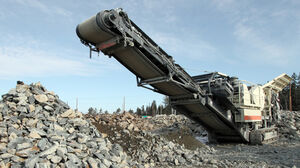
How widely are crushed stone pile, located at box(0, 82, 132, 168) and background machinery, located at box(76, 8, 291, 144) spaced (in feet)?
6.92

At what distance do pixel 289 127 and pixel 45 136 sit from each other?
14.2 metres

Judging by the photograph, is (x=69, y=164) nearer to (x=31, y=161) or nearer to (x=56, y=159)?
(x=56, y=159)

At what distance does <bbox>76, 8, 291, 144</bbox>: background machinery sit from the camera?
272 inches

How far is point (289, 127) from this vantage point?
48.4ft

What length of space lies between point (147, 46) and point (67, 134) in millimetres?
3513

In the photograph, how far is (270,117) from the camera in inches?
516

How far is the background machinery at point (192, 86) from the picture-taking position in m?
6.91

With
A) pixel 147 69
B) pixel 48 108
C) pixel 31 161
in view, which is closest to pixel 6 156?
pixel 31 161

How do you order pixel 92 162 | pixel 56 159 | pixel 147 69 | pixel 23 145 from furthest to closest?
pixel 147 69 < pixel 92 162 < pixel 23 145 < pixel 56 159

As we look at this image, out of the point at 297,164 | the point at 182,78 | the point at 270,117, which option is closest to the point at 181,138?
the point at 182,78

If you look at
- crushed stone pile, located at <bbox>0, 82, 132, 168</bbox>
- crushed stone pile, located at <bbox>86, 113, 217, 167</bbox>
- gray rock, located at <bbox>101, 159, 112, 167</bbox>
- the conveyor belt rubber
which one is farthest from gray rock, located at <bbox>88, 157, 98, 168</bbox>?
the conveyor belt rubber

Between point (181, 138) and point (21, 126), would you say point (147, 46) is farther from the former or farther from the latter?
point (181, 138)

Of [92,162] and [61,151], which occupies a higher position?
[61,151]

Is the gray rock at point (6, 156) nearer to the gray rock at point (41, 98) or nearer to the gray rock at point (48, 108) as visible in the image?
the gray rock at point (48, 108)
